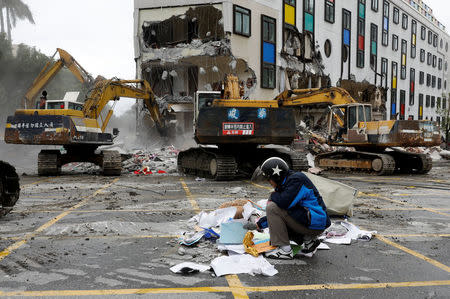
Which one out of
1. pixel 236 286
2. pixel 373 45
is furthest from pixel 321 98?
pixel 373 45

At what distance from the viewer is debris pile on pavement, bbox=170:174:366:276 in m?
4.38

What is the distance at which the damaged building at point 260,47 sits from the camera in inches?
1024

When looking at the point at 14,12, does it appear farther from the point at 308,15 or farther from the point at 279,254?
the point at 279,254

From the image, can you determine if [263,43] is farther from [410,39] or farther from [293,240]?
[410,39]

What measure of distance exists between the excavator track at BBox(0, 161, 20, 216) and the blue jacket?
506 centimetres

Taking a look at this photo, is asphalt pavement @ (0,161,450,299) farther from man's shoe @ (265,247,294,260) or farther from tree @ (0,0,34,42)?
tree @ (0,0,34,42)

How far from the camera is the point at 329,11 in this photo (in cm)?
3559

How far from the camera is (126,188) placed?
1142 centimetres

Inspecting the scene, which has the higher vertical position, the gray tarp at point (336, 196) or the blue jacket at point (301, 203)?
the blue jacket at point (301, 203)

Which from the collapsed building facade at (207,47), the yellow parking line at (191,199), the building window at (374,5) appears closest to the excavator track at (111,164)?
the yellow parking line at (191,199)

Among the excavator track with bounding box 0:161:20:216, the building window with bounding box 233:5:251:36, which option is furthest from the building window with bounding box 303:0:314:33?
the excavator track with bounding box 0:161:20:216

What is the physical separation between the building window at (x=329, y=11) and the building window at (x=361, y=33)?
5.22 meters

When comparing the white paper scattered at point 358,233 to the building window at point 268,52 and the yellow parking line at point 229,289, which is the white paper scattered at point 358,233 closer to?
the yellow parking line at point 229,289

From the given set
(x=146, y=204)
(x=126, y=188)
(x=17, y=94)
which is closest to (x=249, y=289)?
(x=146, y=204)
